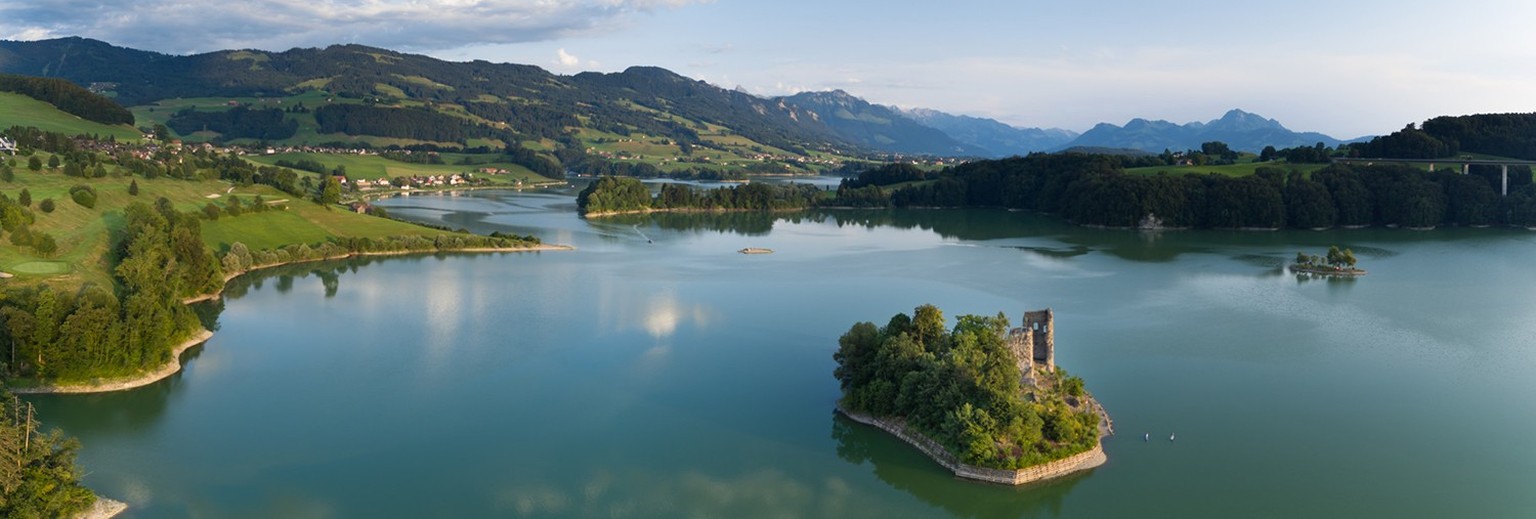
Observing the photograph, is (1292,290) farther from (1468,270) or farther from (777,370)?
(777,370)

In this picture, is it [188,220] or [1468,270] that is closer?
[188,220]

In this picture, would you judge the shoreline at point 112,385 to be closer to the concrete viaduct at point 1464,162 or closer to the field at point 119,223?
the field at point 119,223

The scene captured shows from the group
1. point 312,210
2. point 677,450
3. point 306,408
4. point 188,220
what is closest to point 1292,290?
point 677,450

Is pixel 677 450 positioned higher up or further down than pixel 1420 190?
further down

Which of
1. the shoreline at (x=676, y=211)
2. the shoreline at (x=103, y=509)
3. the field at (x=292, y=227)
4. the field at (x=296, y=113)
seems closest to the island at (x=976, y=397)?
the shoreline at (x=103, y=509)

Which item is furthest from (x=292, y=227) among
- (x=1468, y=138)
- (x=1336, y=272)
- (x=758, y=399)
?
(x=1468, y=138)

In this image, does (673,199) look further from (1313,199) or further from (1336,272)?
(1336,272)

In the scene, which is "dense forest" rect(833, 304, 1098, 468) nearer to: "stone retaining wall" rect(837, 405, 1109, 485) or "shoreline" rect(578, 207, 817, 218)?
"stone retaining wall" rect(837, 405, 1109, 485)
